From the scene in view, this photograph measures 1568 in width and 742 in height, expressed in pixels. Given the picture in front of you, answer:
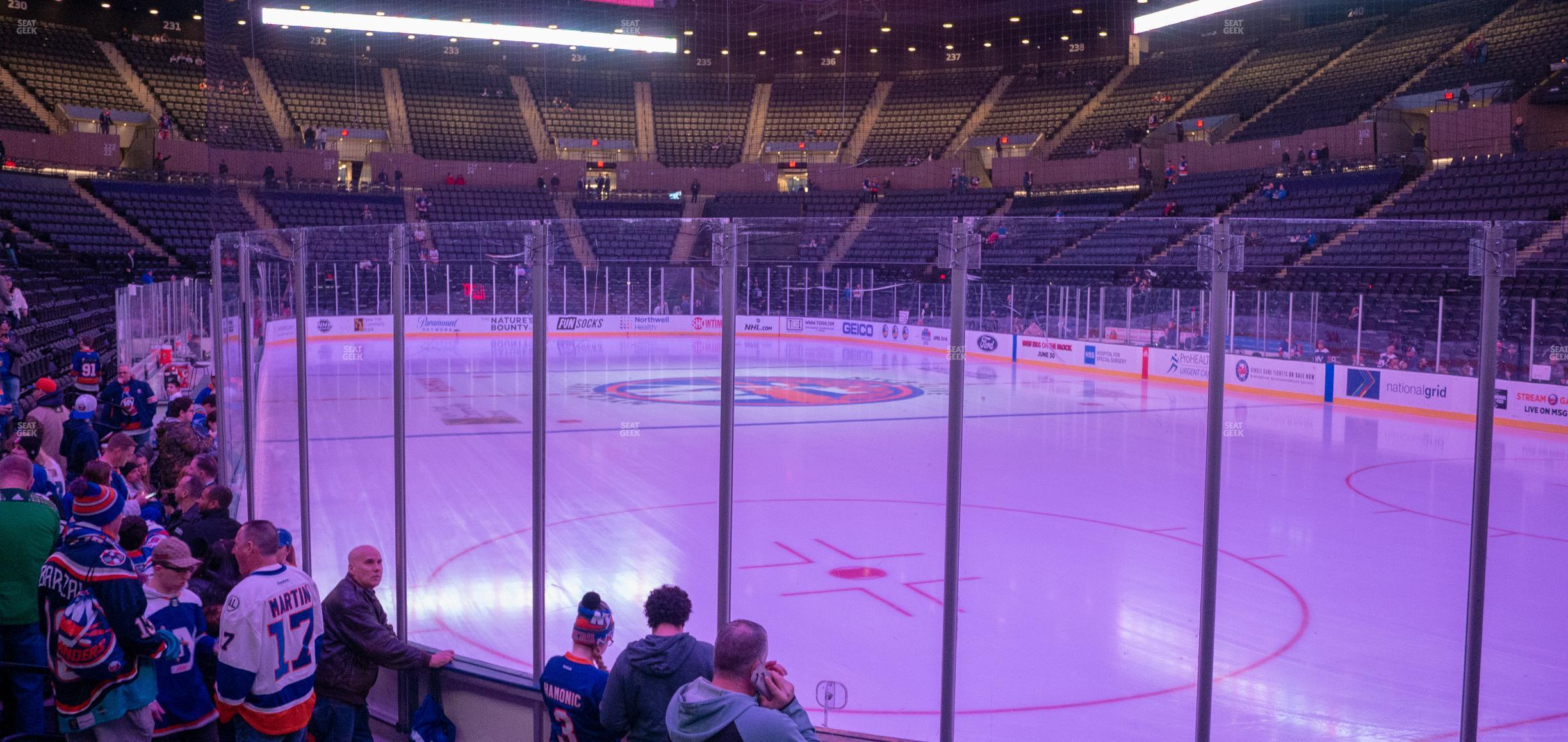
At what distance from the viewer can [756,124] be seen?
46094 mm

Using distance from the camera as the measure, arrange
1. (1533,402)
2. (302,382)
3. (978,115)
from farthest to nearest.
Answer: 1. (978,115)
2. (1533,402)
3. (302,382)

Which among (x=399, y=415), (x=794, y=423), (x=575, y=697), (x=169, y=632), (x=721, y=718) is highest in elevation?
(x=399, y=415)

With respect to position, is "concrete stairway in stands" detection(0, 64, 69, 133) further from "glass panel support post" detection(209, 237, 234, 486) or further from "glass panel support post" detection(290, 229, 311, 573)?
"glass panel support post" detection(290, 229, 311, 573)

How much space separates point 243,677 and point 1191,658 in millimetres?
4965

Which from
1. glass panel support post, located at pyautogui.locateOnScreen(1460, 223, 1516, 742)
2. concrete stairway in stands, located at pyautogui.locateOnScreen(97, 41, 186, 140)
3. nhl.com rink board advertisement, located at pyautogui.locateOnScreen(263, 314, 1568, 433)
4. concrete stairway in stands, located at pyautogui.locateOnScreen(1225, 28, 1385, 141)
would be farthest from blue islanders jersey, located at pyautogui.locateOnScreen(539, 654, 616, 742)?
concrete stairway in stands, located at pyautogui.locateOnScreen(97, 41, 186, 140)

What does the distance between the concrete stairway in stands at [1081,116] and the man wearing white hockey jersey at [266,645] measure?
39.2 meters

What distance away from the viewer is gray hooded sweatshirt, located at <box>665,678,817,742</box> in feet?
8.51

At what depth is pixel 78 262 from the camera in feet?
86.2

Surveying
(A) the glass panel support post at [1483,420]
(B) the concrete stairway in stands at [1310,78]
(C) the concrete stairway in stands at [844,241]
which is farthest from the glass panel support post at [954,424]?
(B) the concrete stairway in stands at [1310,78]

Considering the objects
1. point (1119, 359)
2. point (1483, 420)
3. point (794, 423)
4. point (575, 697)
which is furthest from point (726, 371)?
point (1119, 359)

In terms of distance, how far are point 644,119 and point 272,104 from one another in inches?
1045

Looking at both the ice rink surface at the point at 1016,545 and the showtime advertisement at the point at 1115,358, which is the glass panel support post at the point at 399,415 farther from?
the showtime advertisement at the point at 1115,358

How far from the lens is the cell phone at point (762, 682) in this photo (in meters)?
2.77

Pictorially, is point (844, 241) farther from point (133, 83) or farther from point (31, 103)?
point (133, 83)
